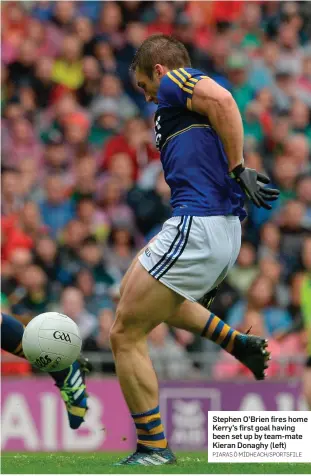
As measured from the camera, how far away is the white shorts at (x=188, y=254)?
6.71 meters

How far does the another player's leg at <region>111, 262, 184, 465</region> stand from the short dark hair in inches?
48.7

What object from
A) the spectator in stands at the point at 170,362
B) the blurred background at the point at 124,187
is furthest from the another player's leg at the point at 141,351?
the spectator in stands at the point at 170,362

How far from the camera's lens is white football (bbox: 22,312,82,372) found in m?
7.28

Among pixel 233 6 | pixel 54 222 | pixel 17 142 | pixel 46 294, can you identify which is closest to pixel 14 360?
pixel 46 294

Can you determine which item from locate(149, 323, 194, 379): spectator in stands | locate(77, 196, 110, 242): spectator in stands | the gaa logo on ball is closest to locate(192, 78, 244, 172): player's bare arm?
the gaa logo on ball

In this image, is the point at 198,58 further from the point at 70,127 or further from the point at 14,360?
the point at 14,360

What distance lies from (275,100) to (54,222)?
395 centimetres

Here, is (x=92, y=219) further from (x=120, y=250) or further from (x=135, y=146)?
(x=135, y=146)

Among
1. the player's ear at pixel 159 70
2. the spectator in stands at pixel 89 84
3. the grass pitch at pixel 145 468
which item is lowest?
the grass pitch at pixel 145 468

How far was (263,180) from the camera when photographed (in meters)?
6.71

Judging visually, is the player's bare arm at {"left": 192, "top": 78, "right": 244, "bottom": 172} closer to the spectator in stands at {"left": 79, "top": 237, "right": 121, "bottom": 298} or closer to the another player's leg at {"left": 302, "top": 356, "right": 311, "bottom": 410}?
the another player's leg at {"left": 302, "top": 356, "right": 311, "bottom": 410}

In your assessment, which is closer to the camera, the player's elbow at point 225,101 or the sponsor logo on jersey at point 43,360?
the player's elbow at point 225,101

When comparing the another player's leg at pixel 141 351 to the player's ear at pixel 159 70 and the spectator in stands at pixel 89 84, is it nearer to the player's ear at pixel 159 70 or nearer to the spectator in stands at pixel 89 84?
the player's ear at pixel 159 70

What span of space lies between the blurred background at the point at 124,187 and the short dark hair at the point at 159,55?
478cm
